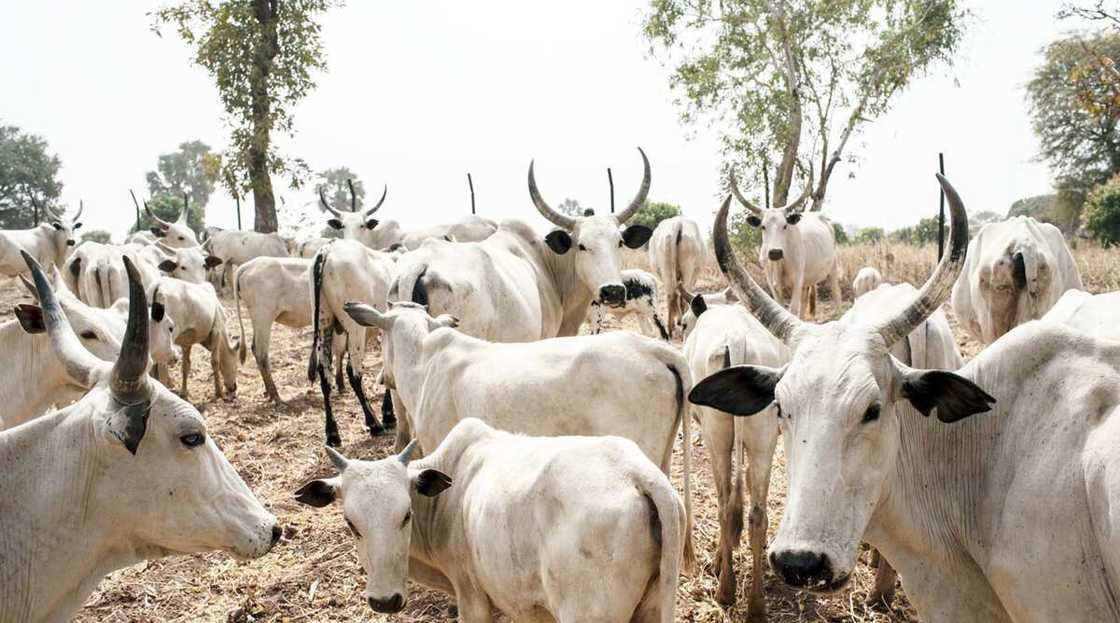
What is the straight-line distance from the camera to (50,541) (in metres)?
3.61

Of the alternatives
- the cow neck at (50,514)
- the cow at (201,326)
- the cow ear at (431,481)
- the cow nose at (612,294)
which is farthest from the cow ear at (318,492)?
the cow at (201,326)

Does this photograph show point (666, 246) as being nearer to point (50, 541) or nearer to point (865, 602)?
point (865, 602)

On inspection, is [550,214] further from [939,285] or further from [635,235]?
[939,285]

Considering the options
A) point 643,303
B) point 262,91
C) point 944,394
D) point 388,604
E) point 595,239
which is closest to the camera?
point 944,394

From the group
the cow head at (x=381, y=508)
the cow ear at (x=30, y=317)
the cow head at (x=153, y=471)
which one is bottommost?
the cow head at (x=381, y=508)

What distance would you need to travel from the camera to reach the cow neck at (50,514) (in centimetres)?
358

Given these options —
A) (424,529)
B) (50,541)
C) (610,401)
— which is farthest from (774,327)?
(50,541)

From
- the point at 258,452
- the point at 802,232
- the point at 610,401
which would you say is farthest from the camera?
the point at 802,232

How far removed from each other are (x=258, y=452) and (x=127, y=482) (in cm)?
584

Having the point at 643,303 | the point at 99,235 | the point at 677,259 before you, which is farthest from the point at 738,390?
the point at 99,235

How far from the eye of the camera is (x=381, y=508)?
14.8 feet

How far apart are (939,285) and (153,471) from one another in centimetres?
335

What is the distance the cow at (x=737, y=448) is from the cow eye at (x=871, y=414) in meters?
2.18

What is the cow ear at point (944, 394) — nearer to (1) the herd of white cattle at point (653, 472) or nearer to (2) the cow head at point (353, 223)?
(1) the herd of white cattle at point (653, 472)
